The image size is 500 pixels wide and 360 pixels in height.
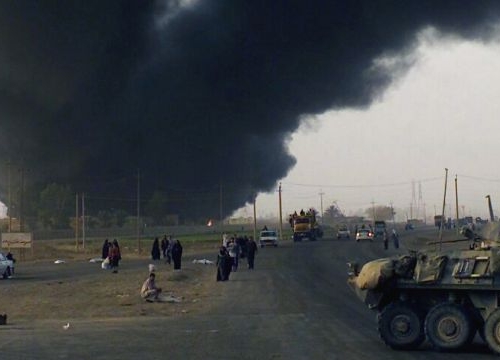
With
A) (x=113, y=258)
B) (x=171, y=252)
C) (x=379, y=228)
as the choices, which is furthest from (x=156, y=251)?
(x=379, y=228)

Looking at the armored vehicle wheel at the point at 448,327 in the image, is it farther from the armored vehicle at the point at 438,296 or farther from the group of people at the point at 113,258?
the group of people at the point at 113,258

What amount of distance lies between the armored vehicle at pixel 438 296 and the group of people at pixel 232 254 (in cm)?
1825

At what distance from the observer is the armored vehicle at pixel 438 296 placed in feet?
48.3

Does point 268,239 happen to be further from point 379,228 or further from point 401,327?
point 401,327

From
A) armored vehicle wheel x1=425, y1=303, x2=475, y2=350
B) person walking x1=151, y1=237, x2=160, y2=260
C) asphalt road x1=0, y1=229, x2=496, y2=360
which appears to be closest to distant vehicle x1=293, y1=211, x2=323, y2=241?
person walking x1=151, y1=237, x2=160, y2=260

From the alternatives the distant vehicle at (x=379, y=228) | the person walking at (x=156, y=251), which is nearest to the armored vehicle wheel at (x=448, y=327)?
the person walking at (x=156, y=251)

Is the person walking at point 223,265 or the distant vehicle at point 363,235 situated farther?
the distant vehicle at point 363,235

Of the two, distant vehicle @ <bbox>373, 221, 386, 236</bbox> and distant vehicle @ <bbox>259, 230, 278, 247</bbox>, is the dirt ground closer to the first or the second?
distant vehicle @ <bbox>259, 230, 278, 247</bbox>

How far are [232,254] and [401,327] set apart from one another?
25.7 m

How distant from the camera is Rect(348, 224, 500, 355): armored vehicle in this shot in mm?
14719

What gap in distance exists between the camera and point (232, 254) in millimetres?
40844

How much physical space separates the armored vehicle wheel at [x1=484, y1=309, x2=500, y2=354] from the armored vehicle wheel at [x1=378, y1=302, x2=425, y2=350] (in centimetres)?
128

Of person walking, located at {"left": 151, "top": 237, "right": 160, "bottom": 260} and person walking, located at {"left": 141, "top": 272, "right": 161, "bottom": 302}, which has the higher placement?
person walking, located at {"left": 151, "top": 237, "right": 160, "bottom": 260}

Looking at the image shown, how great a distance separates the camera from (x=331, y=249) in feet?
197
